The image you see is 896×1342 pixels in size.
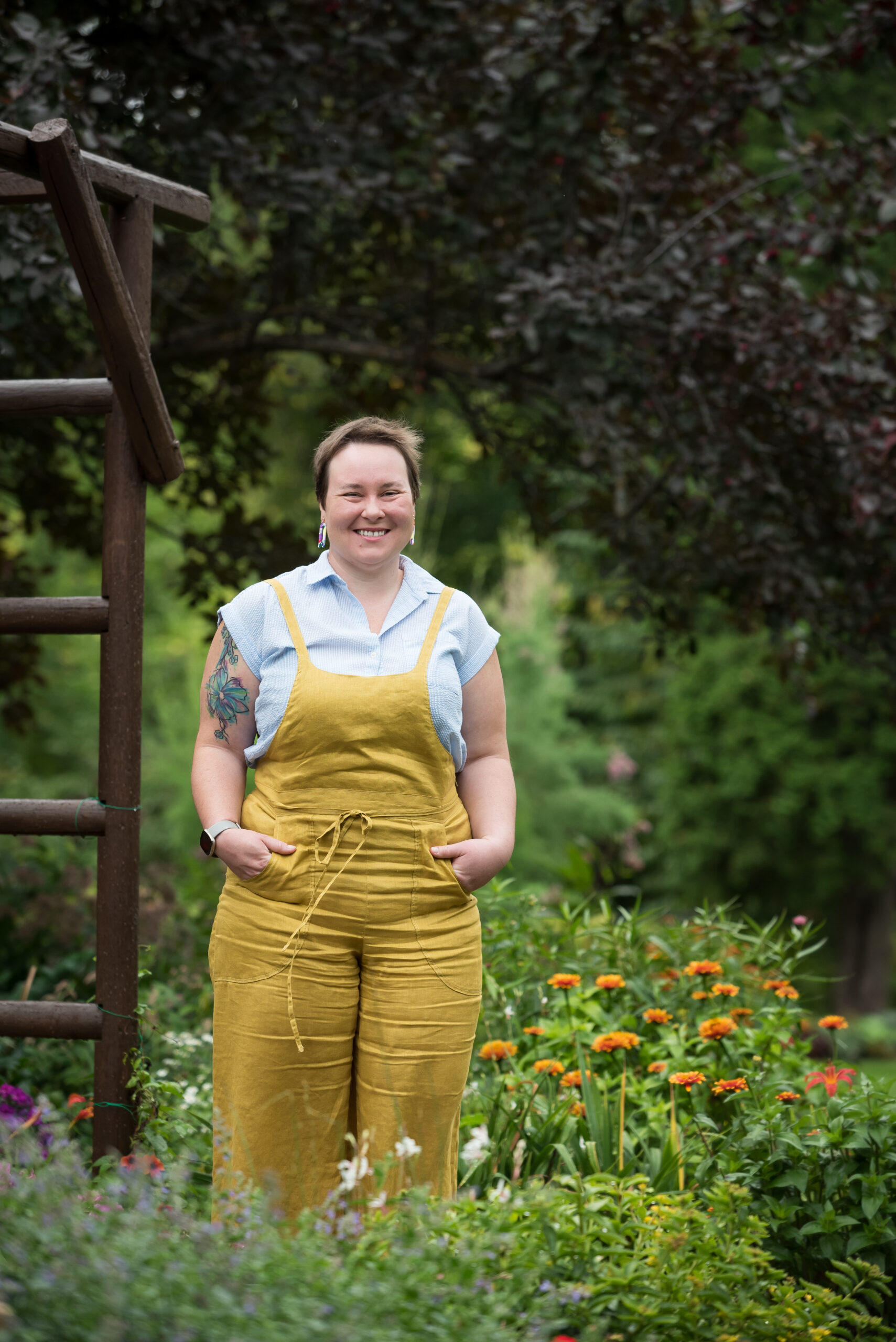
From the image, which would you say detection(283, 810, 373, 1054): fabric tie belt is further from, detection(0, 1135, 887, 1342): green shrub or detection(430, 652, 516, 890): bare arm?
detection(0, 1135, 887, 1342): green shrub

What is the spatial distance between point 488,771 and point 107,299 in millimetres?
1343

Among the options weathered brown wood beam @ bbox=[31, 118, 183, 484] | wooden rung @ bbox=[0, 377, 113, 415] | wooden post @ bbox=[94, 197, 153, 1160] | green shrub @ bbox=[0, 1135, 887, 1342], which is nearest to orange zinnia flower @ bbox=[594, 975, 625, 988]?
green shrub @ bbox=[0, 1135, 887, 1342]

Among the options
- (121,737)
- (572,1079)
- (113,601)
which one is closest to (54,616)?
(113,601)

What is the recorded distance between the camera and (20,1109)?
3.23 m

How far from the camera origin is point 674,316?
4.22 metres

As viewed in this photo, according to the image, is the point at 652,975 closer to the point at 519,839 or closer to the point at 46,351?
the point at 46,351

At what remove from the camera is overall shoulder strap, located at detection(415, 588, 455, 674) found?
90.4 inches

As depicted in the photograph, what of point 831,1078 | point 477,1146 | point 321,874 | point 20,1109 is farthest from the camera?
point 20,1109

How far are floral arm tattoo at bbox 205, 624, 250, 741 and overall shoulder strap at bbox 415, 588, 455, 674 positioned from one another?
0.34 metres

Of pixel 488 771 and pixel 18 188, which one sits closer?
pixel 488 771

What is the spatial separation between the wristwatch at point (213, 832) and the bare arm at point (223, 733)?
1cm

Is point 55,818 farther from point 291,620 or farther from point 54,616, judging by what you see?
point 291,620

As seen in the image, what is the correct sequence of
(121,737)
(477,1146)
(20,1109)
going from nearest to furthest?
(477,1146)
(121,737)
(20,1109)

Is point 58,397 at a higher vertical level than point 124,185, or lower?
lower
